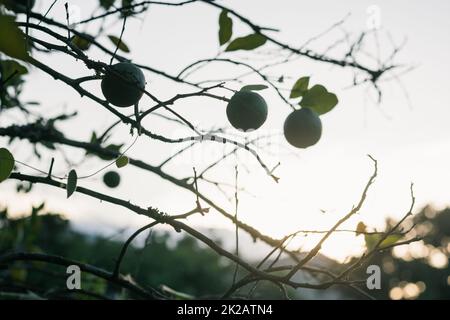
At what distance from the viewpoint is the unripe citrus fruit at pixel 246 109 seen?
126 cm

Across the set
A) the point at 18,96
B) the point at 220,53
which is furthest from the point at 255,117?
the point at 18,96

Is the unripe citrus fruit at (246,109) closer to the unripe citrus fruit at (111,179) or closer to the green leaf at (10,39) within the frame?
the green leaf at (10,39)

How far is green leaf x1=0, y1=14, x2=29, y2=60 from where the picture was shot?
1.68 ft

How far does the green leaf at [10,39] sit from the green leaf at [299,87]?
3.40 ft

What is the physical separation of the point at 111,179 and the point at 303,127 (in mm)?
1555

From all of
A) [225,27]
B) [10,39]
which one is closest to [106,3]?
[225,27]

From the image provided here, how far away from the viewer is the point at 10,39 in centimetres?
52

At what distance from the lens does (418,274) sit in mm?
20703

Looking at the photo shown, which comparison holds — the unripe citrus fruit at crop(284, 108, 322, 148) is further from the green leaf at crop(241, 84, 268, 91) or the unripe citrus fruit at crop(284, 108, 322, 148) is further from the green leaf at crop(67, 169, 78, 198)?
the green leaf at crop(67, 169, 78, 198)

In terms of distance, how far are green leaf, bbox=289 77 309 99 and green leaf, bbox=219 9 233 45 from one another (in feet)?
0.94

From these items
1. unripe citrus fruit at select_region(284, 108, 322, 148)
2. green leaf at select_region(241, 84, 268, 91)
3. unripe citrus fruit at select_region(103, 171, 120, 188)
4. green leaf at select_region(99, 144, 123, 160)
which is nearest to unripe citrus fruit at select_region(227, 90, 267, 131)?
green leaf at select_region(241, 84, 268, 91)
